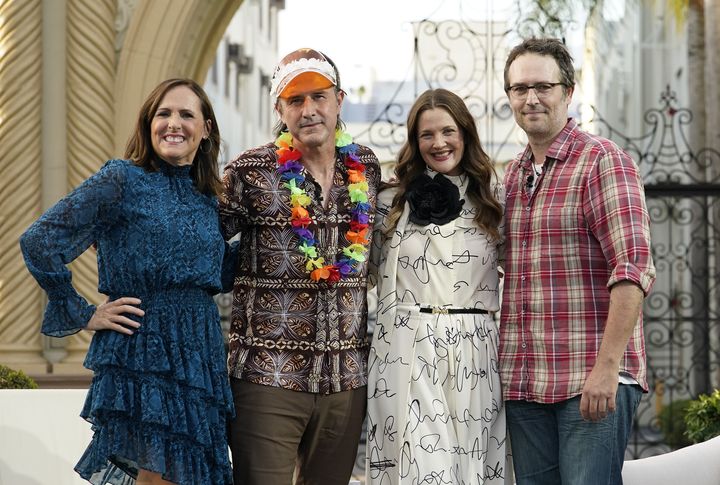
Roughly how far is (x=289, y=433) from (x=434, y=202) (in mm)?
887

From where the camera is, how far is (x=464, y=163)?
3998mm

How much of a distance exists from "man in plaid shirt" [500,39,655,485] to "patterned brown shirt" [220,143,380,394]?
525 mm

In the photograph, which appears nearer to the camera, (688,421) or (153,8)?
(688,421)

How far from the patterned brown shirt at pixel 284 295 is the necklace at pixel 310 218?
0.07 feet

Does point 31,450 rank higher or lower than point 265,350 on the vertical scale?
lower

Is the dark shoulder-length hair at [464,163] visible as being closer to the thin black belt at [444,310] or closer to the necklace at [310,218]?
the necklace at [310,218]

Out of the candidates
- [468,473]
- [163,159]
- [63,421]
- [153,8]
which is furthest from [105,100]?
[468,473]

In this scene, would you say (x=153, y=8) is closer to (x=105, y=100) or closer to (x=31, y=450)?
(x=105, y=100)

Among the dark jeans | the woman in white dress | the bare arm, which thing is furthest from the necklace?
the bare arm

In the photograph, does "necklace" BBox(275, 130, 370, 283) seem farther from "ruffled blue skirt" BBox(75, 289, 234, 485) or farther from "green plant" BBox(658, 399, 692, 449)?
"green plant" BBox(658, 399, 692, 449)

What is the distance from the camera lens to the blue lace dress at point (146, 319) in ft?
11.4

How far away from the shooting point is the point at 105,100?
710 centimetres

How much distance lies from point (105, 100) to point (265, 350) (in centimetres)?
376

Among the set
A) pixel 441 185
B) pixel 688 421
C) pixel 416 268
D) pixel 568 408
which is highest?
pixel 441 185
